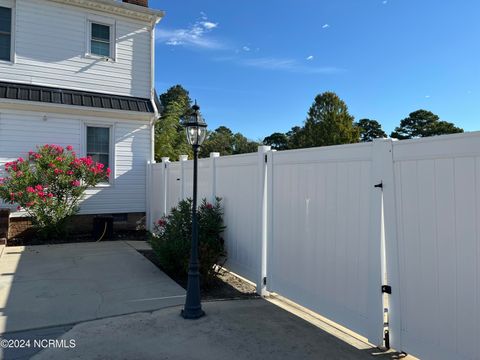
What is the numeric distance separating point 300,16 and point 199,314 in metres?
12.5

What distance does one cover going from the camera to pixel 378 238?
325 cm

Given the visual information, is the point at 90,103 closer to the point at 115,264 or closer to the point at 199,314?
the point at 115,264

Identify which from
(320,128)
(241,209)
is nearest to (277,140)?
(320,128)

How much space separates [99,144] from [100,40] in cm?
313

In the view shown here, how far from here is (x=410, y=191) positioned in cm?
303

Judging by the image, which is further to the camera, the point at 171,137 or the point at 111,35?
the point at 171,137

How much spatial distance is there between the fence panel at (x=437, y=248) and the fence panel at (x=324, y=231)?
282 mm

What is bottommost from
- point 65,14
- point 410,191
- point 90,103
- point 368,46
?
point 410,191

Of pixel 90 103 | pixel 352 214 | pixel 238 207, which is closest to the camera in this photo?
pixel 352 214

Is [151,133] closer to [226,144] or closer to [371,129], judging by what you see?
[226,144]

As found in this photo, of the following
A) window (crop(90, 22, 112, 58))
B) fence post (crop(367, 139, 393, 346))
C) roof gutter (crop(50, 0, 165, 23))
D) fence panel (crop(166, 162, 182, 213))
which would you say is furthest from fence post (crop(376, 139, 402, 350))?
roof gutter (crop(50, 0, 165, 23))

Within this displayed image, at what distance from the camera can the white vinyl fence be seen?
104 inches

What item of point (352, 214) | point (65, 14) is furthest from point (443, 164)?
point (65, 14)

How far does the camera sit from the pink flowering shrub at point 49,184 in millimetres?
8461
